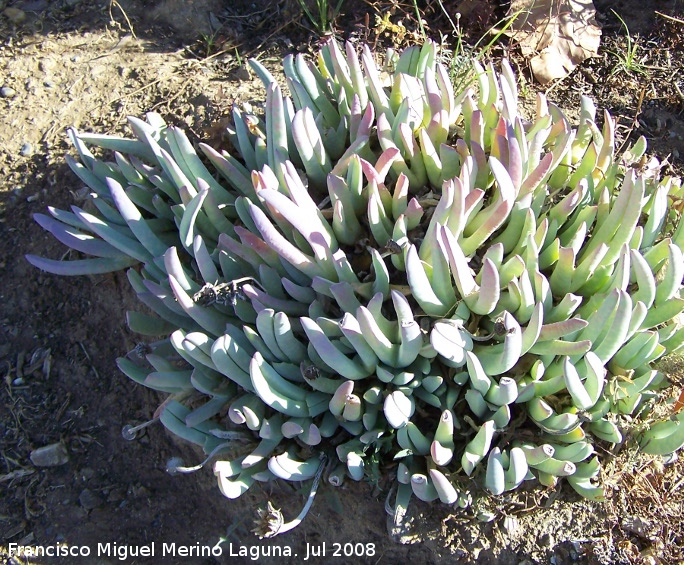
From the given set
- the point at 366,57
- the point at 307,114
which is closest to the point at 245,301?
the point at 307,114

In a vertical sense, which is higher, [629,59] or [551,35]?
[551,35]

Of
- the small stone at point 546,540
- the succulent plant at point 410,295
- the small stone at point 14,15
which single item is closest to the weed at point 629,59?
the succulent plant at point 410,295

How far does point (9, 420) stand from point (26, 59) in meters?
1.78

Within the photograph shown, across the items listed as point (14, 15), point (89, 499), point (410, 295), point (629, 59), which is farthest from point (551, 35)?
point (89, 499)

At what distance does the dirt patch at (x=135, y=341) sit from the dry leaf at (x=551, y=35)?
8cm

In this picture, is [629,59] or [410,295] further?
[629,59]

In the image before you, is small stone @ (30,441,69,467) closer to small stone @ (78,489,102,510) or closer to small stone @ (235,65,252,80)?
small stone @ (78,489,102,510)

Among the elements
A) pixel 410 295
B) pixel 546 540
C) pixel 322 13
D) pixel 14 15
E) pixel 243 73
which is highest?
pixel 14 15

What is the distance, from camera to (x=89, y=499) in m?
2.68

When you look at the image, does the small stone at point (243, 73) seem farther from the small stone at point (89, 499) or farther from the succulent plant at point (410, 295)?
the small stone at point (89, 499)

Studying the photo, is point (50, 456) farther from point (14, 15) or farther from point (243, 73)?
point (14, 15)

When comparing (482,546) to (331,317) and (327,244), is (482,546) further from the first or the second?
(327,244)

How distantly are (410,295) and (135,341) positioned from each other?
1.21m

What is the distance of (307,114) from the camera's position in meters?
2.30
